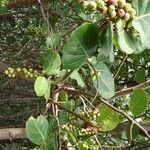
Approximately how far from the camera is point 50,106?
4.91 feet

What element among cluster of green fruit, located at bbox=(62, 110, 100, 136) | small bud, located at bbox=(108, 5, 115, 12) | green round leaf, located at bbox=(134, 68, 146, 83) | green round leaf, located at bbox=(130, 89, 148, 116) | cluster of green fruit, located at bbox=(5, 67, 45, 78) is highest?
small bud, located at bbox=(108, 5, 115, 12)

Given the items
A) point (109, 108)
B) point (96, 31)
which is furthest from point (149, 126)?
point (96, 31)

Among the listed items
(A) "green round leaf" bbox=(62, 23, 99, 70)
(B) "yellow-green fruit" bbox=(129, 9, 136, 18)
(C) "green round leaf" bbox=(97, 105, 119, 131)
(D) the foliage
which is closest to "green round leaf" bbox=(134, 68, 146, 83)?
(D) the foliage

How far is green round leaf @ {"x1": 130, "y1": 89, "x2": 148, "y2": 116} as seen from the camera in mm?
1253

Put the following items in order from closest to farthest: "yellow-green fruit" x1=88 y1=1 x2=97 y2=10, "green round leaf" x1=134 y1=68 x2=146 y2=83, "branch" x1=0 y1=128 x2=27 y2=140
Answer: "yellow-green fruit" x1=88 y1=1 x2=97 y2=10, "branch" x1=0 y1=128 x2=27 y2=140, "green round leaf" x1=134 y1=68 x2=146 y2=83

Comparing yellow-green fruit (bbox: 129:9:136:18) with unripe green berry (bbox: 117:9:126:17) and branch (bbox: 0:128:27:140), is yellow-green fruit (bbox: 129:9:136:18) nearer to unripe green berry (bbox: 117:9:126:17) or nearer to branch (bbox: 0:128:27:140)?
unripe green berry (bbox: 117:9:126:17)

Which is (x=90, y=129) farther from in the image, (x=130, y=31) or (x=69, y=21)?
(x=69, y=21)

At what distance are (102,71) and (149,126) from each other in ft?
2.14

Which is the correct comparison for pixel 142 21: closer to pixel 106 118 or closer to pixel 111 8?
pixel 111 8

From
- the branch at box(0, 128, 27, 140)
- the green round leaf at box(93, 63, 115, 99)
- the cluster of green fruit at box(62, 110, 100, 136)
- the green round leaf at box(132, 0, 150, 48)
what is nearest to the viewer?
the green round leaf at box(132, 0, 150, 48)

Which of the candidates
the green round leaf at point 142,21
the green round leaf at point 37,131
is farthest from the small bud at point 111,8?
the green round leaf at point 37,131

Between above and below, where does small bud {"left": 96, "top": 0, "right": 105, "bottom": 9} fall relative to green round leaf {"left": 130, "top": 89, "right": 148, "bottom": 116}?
above

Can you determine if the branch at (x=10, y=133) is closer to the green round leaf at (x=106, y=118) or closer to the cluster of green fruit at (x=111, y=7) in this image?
the green round leaf at (x=106, y=118)

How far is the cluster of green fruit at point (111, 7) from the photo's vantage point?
0.74 metres
